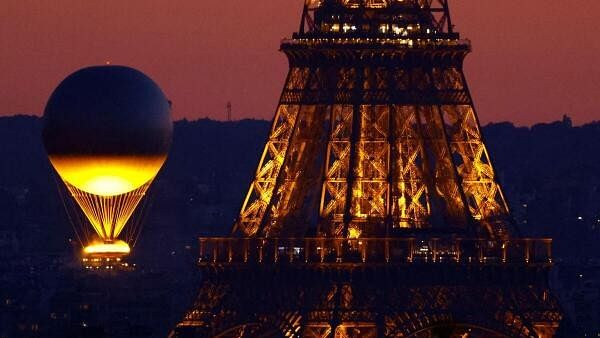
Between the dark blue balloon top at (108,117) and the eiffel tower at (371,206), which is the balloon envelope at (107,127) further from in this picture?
the eiffel tower at (371,206)

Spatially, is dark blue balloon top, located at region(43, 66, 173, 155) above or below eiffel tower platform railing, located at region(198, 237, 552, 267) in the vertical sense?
above

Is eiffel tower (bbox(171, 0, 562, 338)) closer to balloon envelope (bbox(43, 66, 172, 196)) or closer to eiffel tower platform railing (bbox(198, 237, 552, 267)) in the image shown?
eiffel tower platform railing (bbox(198, 237, 552, 267))

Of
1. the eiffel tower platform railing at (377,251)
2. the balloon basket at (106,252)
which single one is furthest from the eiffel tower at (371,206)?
the balloon basket at (106,252)

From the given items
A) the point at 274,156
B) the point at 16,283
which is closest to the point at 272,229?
the point at 274,156

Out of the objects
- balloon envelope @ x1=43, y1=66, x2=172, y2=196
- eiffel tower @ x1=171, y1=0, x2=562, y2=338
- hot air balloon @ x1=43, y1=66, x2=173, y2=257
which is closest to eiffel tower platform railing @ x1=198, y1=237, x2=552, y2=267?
eiffel tower @ x1=171, y1=0, x2=562, y2=338

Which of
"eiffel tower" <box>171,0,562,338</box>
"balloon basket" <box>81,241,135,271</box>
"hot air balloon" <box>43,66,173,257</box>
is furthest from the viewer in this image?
"eiffel tower" <box>171,0,562,338</box>

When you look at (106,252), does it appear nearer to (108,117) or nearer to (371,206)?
(108,117)

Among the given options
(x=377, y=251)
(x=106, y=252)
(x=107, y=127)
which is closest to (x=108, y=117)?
(x=107, y=127)
